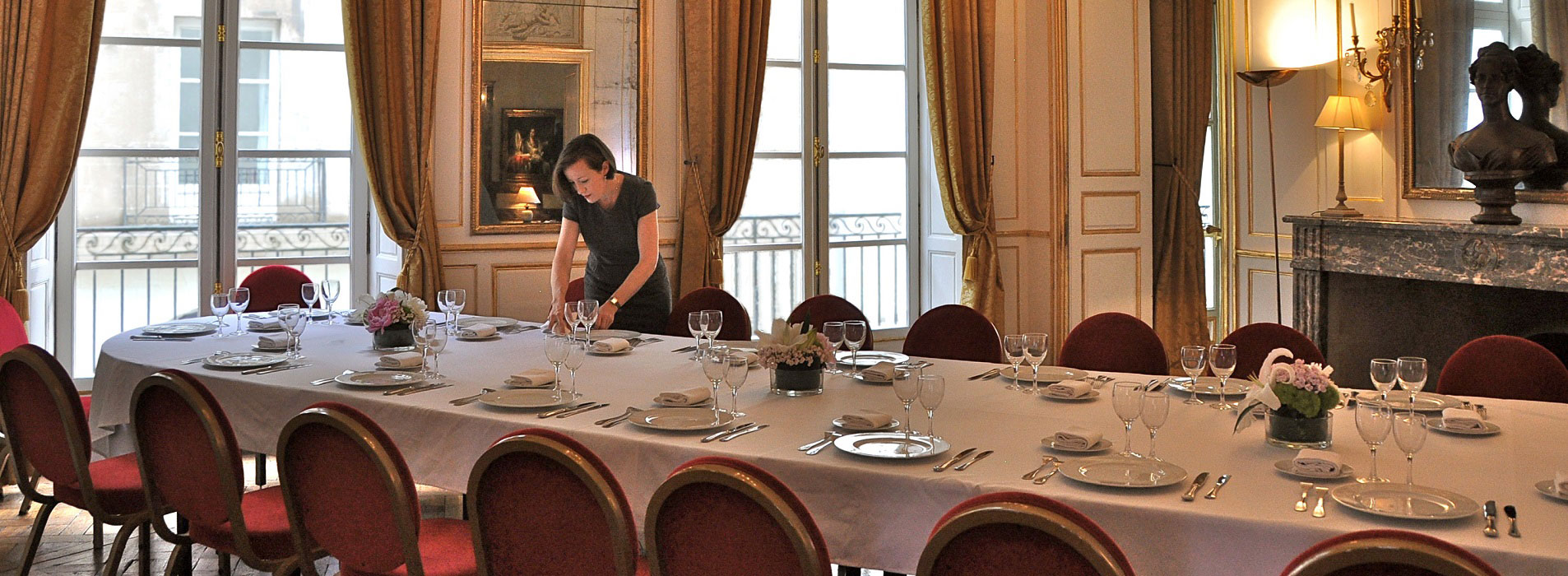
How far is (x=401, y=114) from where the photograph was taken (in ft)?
18.8

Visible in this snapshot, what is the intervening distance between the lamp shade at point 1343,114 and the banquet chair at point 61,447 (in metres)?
5.19

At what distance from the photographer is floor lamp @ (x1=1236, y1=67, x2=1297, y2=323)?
244 inches

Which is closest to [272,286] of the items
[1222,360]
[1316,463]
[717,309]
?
[717,309]

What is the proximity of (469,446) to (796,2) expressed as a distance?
4404mm

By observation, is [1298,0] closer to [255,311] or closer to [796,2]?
[796,2]

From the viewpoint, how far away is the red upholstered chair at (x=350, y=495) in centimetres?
230

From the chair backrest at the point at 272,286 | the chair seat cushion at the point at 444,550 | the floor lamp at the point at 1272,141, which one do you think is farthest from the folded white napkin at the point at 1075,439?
the floor lamp at the point at 1272,141

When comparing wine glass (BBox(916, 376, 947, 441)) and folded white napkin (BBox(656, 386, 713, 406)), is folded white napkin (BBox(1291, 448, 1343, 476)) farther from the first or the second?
folded white napkin (BBox(656, 386, 713, 406))

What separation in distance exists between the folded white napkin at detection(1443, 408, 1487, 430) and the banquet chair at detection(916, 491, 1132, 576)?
52.9 inches

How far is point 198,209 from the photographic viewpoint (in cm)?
Answer: 573

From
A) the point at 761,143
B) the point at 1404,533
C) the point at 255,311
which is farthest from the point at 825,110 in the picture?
the point at 1404,533

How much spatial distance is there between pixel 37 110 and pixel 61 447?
277 cm

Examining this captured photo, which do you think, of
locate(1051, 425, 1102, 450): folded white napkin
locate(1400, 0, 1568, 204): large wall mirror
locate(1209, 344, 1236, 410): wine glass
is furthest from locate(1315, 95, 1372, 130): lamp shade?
locate(1051, 425, 1102, 450): folded white napkin

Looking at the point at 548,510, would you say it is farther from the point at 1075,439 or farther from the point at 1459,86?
the point at 1459,86
